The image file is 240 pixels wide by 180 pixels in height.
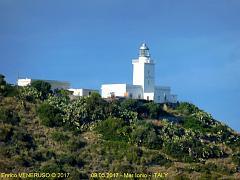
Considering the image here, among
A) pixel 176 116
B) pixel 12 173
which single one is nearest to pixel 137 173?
pixel 12 173

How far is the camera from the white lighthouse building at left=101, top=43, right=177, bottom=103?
198 ft

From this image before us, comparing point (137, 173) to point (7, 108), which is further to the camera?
point (7, 108)

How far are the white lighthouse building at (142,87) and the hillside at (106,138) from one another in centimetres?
229

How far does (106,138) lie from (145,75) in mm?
12293

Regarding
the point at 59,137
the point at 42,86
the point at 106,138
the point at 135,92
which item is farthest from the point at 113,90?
the point at 59,137

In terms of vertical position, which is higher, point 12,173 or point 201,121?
point 201,121

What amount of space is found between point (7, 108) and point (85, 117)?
530cm

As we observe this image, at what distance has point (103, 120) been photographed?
53.0 meters

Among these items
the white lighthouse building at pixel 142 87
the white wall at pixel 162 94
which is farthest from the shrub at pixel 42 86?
the white wall at pixel 162 94

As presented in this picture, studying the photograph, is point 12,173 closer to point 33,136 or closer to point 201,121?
point 33,136

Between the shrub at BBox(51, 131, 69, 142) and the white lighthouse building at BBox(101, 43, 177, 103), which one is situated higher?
the white lighthouse building at BBox(101, 43, 177, 103)

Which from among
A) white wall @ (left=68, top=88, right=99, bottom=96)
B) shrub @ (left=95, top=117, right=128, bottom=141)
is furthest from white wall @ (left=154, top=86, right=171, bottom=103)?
shrub @ (left=95, top=117, right=128, bottom=141)

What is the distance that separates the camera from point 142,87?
200 ft

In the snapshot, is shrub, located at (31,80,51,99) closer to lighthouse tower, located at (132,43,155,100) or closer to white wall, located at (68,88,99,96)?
white wall, located at (68,88,99,96)
